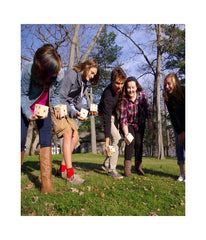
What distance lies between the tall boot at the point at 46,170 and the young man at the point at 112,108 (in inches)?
38.2

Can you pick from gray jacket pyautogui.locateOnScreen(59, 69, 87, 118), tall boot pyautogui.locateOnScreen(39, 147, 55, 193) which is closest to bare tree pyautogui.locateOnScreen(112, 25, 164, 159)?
gray jacket pyautogui.locateOnScreen(59, 69, 87, 118)

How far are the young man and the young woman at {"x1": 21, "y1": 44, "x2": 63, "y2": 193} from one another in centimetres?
93

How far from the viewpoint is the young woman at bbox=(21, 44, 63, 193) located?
2320 millimetres

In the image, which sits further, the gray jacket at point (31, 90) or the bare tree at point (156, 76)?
the bare tree at point (156, 76)

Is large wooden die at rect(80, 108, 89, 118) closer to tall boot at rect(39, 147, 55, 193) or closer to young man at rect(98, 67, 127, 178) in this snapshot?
young man at rect(98, 67, 127, 178)

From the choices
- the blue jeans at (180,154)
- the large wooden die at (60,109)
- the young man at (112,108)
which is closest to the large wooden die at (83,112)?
the large wooden die at (60,109)

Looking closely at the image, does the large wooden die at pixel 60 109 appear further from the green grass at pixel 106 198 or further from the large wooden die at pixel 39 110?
the green grass at pixel 106 198

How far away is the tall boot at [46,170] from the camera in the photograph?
2434 mm

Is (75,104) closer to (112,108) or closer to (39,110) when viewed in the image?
(112,108)

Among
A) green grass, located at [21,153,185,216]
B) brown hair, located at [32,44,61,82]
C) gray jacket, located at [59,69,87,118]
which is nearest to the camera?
green grass, located at [21,153,185,216]

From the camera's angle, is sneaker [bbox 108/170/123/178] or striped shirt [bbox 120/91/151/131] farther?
striped shirt [bbox 120/91/151/131]

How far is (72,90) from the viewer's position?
283 centimetres
